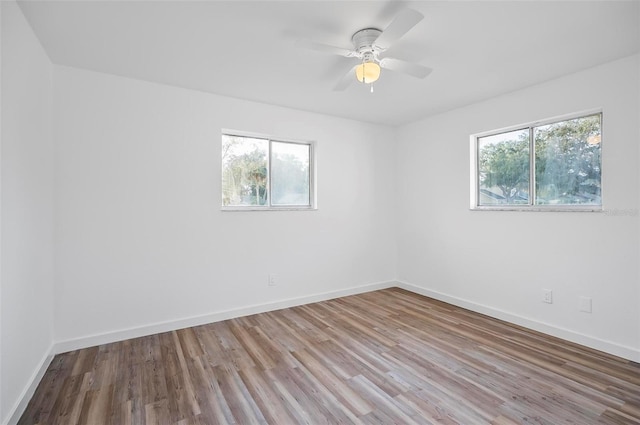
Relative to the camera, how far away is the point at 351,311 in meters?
3.54

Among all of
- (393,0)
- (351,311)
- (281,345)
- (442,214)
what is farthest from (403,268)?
(393,0)

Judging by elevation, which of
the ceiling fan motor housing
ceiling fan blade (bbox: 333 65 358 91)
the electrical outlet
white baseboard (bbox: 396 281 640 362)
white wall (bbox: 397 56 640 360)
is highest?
the ceiling fan motor housing

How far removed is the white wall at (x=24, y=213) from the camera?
65.4 inches

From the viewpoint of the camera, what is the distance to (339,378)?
2.15 m

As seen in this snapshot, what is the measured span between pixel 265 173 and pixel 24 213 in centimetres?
221

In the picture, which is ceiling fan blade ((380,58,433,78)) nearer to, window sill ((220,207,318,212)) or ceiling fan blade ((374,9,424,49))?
ceiling fan blade ((374,9,424,49))

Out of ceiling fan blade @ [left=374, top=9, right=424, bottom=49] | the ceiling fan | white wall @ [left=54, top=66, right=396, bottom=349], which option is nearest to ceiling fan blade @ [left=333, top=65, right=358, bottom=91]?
the ceiling fan

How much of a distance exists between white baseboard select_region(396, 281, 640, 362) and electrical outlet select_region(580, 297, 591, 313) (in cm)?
22

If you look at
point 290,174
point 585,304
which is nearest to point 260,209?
point 290,174

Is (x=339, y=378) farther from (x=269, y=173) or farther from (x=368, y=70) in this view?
(x=269, y=173)

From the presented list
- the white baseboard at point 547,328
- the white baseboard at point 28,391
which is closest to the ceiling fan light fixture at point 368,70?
the white baseboard at point 547,328

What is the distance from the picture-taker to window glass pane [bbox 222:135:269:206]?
344 centimetres

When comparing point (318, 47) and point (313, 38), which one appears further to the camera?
point (313, 38)

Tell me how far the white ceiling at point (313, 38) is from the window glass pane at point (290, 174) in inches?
35.1
